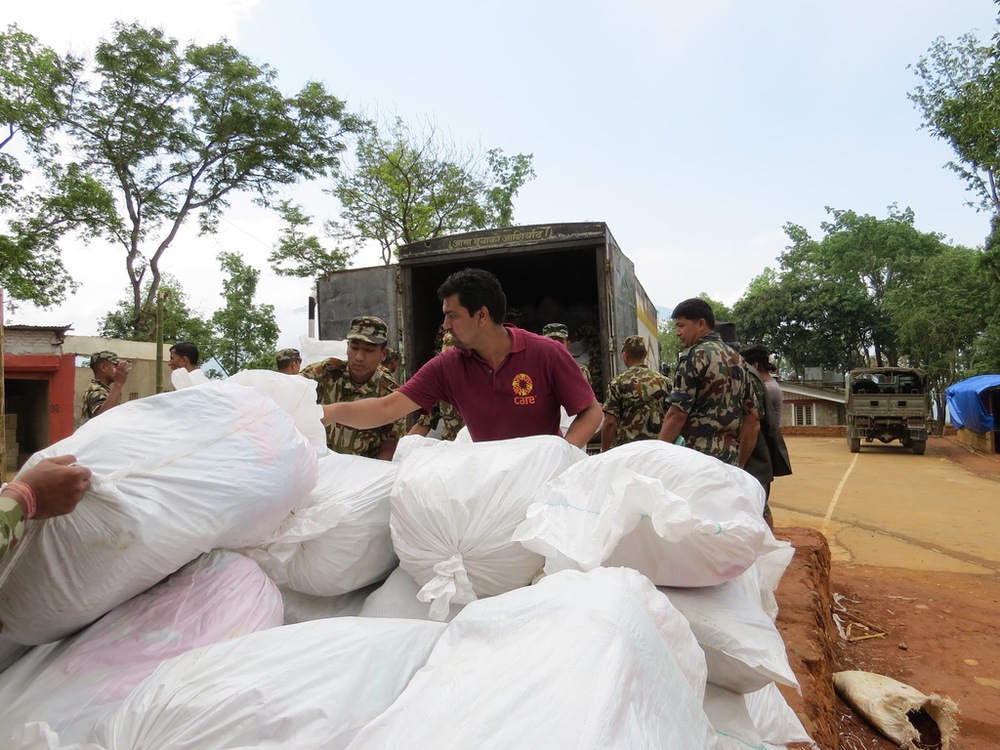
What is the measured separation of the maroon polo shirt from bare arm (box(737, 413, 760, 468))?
1.62 m

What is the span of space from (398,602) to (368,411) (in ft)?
2.87

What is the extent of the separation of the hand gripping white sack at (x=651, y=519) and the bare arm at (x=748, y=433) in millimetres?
2307

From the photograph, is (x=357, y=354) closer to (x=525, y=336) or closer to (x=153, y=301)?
(x=525, y=336)

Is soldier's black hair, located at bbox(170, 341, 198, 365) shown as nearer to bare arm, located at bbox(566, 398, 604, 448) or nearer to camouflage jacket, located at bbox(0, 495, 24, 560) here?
bare arm, located at bbox(566, 398, 604, 448)

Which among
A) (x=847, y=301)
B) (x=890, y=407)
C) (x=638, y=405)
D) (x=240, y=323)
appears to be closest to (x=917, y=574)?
(x=638, y=405)

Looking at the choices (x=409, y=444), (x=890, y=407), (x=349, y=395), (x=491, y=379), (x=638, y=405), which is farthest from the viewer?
(x=890, y=407)

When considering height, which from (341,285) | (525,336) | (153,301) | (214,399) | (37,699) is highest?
(153,301)

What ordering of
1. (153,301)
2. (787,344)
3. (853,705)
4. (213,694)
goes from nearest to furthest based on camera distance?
1. (213,694)
2. (853,705)
3. (153,301)
4. (787,344)

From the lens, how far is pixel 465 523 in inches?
46.4

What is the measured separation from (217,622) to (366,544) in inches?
14.9

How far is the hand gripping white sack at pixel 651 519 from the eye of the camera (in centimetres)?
103

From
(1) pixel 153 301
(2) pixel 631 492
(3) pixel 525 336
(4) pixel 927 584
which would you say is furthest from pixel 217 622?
(1) pixel 153 301

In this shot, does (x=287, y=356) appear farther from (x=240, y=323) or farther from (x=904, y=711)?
(x=240, y=323)

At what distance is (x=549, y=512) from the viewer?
1.12m
